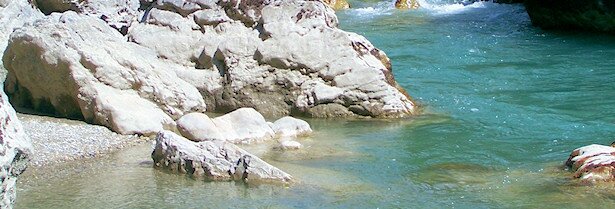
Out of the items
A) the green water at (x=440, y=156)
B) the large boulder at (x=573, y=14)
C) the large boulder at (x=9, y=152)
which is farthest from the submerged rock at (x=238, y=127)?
the large boulder at (x=573, y=14)

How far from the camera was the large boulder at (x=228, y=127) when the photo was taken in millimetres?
10165

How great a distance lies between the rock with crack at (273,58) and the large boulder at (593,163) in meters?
3.48

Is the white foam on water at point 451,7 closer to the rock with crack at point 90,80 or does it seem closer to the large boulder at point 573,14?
the large boulder at point 573,14

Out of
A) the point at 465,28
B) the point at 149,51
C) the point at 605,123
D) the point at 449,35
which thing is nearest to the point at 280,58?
the point at 149,51

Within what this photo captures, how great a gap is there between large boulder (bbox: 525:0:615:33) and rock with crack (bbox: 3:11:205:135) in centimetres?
1304

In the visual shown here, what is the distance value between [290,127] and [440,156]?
6.49ft

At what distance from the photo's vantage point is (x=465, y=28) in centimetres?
2281

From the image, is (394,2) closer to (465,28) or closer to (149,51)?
(465,28)

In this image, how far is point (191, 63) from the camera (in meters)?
12.6

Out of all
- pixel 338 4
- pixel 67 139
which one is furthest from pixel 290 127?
pixel 338 4

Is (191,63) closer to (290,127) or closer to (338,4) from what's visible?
(290,127)

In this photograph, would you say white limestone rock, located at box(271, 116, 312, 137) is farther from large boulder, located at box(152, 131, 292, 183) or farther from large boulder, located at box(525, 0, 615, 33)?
large boulder, located at box(525, 0, 615, 33)

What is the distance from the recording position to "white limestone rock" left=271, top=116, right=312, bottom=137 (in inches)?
421

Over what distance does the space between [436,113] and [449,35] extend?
30.6 ft
